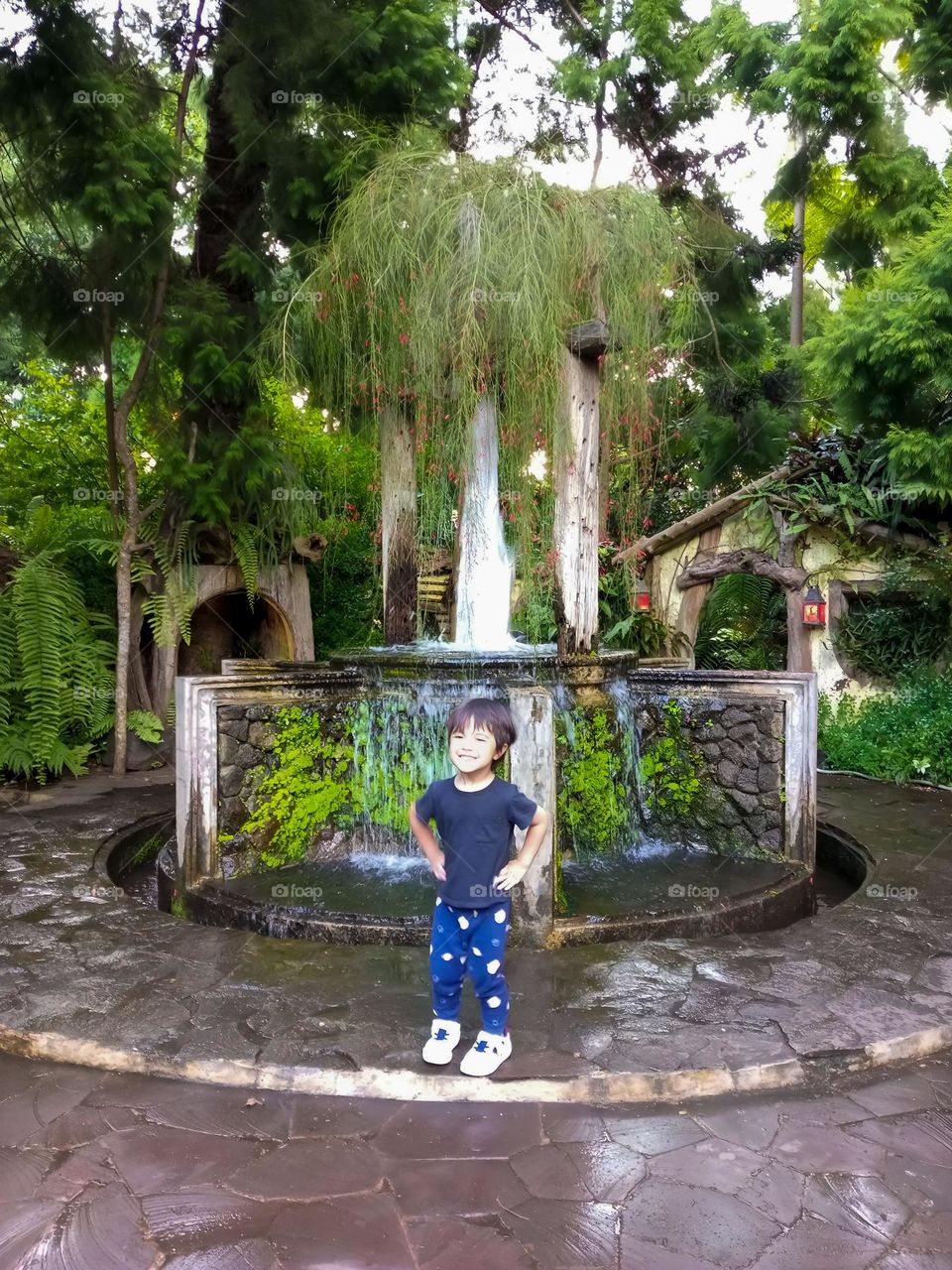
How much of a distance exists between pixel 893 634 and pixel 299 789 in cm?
700

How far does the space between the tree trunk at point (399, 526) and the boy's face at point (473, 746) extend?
12.8 feet

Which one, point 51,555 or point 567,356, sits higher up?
point 567,356

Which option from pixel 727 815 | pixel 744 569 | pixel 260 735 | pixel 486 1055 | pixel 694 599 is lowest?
pixel 486 1055

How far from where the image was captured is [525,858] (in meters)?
2.96

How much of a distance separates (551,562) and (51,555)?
5.33 meters

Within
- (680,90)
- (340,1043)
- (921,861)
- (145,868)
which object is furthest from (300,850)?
(680,90)

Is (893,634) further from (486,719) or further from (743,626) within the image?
(486,719)

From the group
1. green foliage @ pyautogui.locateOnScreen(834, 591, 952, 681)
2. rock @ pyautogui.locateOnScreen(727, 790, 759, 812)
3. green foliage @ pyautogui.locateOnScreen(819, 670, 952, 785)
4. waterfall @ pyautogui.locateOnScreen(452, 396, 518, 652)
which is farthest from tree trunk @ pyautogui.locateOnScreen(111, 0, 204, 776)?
green foliage @ pyautogui.locateOnScreen(834, 591, 952, 681)

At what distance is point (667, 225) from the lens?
5.47 meters

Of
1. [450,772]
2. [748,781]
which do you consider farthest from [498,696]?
[748,781]

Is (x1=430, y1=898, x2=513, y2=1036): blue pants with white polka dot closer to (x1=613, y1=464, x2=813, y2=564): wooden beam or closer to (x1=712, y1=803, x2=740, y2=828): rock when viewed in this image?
(x1=712, y1=803, x2=740, y2=828): rock

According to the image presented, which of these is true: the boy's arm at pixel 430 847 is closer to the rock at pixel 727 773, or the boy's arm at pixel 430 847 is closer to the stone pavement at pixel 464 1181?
the stone pavement at pixel 464 1181

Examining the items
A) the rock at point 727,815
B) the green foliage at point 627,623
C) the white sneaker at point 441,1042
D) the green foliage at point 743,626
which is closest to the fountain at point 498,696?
→ the rock at point 727,815

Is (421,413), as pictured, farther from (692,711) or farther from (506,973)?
(506,973)
